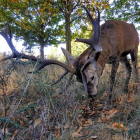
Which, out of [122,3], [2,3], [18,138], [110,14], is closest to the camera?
[18,138]

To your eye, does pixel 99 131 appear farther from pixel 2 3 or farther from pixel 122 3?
pixel 122 3

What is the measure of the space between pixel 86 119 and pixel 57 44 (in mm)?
14062

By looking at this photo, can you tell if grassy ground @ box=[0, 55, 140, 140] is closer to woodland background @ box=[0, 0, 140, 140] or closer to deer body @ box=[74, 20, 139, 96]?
woodland background @ box=[0, 0, 140, 140]

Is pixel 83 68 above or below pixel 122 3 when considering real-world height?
below

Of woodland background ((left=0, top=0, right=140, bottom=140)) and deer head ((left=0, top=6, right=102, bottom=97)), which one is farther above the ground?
deer head ((left=0, top=6, right=102, bottom=97))

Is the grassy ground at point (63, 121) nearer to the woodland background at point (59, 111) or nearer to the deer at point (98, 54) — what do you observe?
the woodland background at point (59, 111)

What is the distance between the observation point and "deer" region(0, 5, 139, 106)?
11.6 ft

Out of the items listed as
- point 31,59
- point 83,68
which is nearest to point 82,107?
point 83,68

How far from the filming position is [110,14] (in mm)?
9383

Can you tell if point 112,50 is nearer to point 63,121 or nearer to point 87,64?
point 87,64

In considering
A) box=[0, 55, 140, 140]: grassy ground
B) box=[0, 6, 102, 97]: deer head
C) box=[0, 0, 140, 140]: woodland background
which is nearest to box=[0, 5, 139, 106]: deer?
box=[0, 6, 102, 97]: deer head

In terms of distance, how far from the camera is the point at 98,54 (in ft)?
11.0

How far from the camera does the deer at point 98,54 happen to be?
3.55 meters

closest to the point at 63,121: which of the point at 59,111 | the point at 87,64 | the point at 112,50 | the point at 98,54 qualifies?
the point at 59,111
